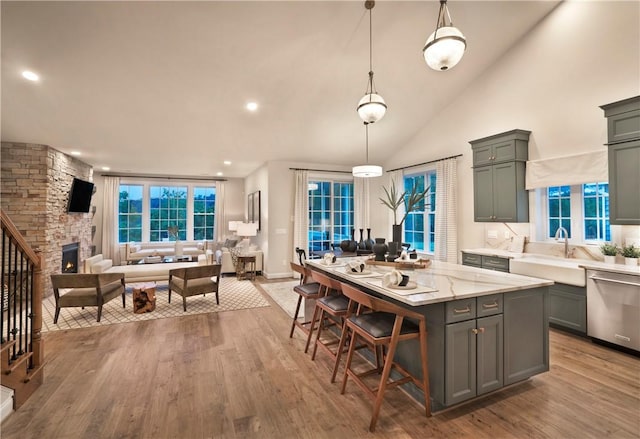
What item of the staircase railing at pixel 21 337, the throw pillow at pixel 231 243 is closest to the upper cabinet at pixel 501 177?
the staircase railing at pixel 21 337

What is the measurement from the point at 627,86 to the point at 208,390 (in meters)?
5.35

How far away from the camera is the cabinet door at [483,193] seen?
179 inches

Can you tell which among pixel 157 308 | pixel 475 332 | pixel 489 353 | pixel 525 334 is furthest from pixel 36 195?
pixel 525 334

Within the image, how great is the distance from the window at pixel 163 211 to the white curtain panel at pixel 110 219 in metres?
0.29

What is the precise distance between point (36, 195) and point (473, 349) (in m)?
6.73

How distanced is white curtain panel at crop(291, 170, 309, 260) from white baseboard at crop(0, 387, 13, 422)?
500cm

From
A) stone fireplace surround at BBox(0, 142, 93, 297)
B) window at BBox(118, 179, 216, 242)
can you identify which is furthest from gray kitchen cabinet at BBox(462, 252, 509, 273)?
window at BBox(118, 179, 216, 242)

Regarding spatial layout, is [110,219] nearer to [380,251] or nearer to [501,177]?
[380,251]

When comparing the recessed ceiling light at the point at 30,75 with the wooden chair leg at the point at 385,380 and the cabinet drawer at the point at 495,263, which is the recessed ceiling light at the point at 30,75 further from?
the cabinet drawer at the point at 495,263

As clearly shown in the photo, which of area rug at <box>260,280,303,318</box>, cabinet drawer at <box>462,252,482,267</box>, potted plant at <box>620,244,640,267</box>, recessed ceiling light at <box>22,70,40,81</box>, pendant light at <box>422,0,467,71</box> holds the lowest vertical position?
area rug at <box>260,280,303,318</box>

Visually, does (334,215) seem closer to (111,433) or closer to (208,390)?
(208,390)

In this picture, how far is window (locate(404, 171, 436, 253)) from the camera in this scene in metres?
6.03

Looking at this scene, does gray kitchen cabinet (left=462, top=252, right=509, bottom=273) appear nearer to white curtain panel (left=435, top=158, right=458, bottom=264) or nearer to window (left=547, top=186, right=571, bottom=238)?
white curtain panel (left=435, top=158, right=458, bottom=264)

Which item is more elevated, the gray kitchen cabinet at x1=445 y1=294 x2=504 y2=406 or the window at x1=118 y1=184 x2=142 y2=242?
the window at x1=118 y1=184 x2=142 y2=242
